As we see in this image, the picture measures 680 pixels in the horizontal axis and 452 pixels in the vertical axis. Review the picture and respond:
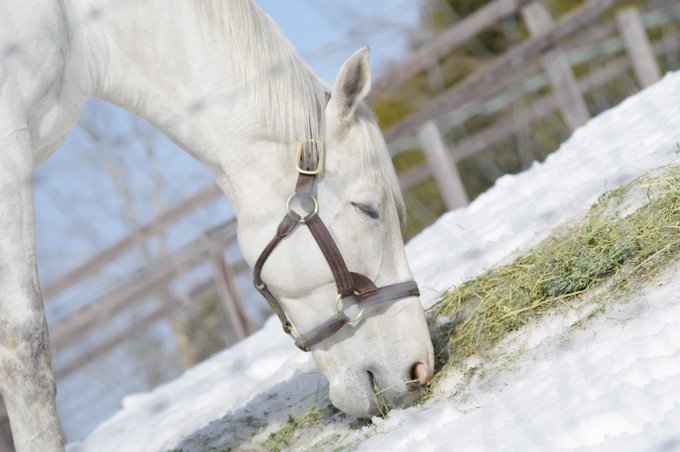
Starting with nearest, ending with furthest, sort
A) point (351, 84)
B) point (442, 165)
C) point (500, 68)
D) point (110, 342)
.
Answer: point (351, 84), point (110, 342), point (500, 68), point (442, 165)

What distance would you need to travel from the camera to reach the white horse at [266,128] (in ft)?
10.3

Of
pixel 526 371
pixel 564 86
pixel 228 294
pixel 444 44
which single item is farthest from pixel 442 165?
pixel 526 371

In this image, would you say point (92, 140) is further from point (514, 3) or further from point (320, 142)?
point (514, 3)

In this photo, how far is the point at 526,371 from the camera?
2.69 meters

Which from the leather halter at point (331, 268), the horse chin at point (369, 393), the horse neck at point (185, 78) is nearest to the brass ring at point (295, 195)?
the leather halter at point (331, 268)

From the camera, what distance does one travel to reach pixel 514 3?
751 centimetres

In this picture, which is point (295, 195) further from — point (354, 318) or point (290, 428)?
point (290, 428)

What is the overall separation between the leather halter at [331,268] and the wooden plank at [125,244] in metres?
1.78

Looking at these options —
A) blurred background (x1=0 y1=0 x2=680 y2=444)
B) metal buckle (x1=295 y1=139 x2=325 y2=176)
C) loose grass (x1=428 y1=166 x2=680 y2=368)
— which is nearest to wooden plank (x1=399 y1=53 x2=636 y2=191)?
blurred background (x1=0 y1=0 x2=680 y2=444)

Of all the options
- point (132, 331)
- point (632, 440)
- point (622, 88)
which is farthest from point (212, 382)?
point (622, 88)

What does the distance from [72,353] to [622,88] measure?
5203 millimetres

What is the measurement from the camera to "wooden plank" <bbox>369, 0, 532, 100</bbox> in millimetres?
7453

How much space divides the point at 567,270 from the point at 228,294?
4132 millimetres

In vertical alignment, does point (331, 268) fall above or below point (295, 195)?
below
